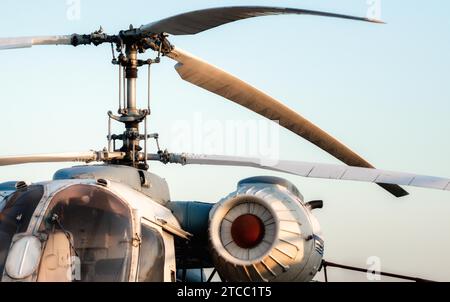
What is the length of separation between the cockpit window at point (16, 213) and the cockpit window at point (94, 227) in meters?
0.25

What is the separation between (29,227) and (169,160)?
423 centimetres

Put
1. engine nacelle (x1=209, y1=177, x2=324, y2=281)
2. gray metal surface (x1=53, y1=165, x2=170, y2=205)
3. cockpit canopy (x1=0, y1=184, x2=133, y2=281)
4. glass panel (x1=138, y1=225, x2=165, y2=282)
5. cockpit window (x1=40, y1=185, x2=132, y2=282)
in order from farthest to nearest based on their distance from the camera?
1. engine nacelle (x1=209, y1=177, x2=324, y2=281)
2. gray metal surface (x1=53, y1=165, x2=170, y2=205)
3. glass panel (x1=138, y1=225, x2=165, y2=282)
4. cockpit window (x1=40, y1=185, x2=132, y2=282)
5. cockpit canopy (x1=0, y1=184, x2=133, y2=281)

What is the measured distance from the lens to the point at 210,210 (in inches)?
501

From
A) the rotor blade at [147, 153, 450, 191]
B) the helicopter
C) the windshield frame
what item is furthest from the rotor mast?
the windshield frame

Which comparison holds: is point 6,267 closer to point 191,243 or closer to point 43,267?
point 43,267

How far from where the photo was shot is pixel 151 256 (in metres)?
10.5

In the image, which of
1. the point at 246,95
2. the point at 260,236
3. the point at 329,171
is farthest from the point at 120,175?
the point at 329,171

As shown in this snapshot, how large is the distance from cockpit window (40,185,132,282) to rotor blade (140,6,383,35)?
7.80 feet

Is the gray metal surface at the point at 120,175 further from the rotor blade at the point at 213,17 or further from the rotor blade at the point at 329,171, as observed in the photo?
the rotor blade at the point at 213,17

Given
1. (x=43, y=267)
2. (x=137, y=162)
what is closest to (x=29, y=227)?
(x=43, y=267)

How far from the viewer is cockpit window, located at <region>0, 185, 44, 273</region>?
32.5 feet

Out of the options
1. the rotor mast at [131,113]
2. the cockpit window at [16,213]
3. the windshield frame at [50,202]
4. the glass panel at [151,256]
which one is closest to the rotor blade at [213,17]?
the rotor mast at [131,113]

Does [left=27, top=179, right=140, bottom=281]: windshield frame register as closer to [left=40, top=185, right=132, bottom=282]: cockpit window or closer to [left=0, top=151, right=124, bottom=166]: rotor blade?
[left=40, top=185, right=132, bottom=282]: cockpit window

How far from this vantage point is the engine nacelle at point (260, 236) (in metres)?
11.9
